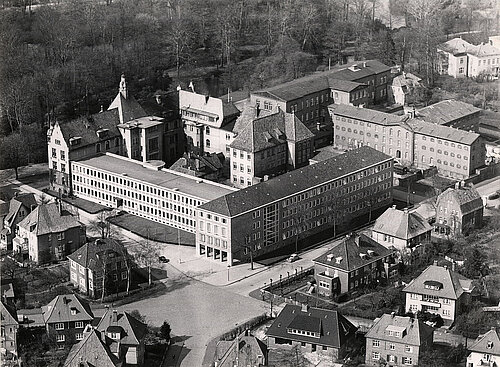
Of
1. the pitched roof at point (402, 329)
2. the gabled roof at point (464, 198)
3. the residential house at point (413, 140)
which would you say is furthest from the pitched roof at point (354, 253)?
the residential house at point (413, 140)

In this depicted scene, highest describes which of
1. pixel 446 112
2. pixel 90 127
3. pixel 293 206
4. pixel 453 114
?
pixel 90 127

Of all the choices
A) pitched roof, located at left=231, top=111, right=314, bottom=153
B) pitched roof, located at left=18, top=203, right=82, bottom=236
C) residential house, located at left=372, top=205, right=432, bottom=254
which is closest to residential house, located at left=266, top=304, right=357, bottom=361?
residential house, located at left=372, top=205, right=432, bottom=254

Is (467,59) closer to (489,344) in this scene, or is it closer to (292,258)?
(292,258)

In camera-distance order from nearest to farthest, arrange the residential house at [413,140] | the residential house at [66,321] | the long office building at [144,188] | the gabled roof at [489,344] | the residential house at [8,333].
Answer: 1. the gabled roof at [489,344]
2. the residential house at [8,333]
3. the residential house at [66,321]
4. the long office building at [144,188]
5. the residential house at [413,140]

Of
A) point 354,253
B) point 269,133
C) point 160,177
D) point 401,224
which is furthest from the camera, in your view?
point 269,133

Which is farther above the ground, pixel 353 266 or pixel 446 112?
A: pixel 446 112

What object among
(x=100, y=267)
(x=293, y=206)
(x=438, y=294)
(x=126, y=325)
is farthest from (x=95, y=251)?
(x=438, y=294)

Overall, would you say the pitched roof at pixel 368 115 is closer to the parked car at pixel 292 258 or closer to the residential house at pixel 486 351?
the parked car at pixel 292 258
